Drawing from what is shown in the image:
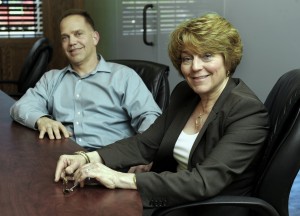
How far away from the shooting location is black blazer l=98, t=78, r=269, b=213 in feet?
4.92

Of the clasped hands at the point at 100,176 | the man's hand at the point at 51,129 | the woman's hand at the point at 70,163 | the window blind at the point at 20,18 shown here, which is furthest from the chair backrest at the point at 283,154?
the window blind at the point at 20,18

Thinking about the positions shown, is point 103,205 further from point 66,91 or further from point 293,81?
point 66,91

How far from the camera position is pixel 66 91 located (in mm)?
2561

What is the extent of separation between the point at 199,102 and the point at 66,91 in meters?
0.89

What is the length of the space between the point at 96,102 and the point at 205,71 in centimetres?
90

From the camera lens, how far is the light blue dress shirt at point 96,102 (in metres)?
2.45

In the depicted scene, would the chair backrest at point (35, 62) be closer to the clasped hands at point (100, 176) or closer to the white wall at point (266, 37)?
the white wall at point (266, 37)

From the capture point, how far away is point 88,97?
8.26 feet

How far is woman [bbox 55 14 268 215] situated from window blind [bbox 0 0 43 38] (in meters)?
4.71

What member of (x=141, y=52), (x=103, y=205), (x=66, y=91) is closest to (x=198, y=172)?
(x=103, y=205)

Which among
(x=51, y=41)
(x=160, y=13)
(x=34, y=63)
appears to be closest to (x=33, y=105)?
(x=34, y=63)

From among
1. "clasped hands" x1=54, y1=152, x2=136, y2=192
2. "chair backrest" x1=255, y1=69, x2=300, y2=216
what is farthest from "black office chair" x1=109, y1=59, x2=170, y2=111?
"clasped hands" x1=54, y1=152, x2=136, y2=192

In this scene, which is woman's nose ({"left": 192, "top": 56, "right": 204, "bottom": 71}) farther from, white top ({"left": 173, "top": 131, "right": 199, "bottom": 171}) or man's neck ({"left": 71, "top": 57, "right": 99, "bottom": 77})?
man's neck ({"left": 71, "top": 57, "right": 99, "bottom": 77})

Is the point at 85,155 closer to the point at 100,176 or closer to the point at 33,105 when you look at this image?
the point at 100,176
